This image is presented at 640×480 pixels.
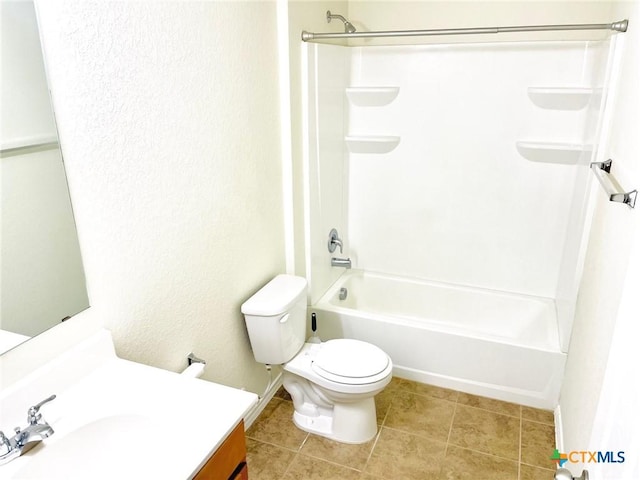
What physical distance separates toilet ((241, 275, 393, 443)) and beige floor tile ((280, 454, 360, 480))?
16cm

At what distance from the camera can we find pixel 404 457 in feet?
7.10

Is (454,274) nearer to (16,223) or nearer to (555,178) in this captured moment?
(555,178)

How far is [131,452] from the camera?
1.20 meters

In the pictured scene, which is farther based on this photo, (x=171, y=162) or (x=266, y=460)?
(x=266, y=460)

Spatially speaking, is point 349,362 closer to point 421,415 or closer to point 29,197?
point 421,415

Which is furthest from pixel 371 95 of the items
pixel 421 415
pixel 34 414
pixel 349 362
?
pixel 34 414

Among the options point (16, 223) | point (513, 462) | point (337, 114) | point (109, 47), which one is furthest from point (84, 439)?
point (337, 114)

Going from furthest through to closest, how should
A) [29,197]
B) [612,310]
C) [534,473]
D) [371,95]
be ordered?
[371,95] → [534,473] → [612,310] → [29,197]

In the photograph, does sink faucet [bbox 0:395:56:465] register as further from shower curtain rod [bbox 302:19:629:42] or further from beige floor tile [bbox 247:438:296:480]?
shower curtain rod [bbox 302:19:629:42]

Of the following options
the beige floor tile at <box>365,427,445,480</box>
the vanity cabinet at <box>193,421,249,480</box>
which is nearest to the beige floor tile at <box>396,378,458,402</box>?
the beige floor tile at <box>365,427,445,480</box>

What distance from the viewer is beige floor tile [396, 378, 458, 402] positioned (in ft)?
8.46

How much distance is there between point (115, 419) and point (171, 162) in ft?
2.73

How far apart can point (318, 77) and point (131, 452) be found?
193 centimetres

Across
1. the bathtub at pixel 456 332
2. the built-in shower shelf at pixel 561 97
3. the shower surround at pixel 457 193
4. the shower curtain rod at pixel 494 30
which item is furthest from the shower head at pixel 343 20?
the bathtub at pixel 456 332
